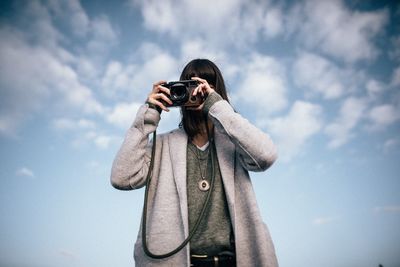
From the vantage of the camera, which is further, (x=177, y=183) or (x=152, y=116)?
(x=152, y=116)

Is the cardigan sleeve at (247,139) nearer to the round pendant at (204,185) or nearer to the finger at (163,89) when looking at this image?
the round pendant at (204,185)

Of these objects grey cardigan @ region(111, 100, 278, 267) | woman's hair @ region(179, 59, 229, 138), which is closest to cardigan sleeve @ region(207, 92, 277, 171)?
grey cardigan @ region(111, 100, 278, 267)

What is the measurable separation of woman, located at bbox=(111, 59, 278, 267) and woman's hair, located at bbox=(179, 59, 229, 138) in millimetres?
22

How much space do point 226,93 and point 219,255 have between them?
1.35m

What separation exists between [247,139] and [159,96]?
0.82 m

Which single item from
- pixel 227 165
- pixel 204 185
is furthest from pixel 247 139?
pixel 204 185

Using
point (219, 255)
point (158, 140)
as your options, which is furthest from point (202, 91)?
point (219, 255)

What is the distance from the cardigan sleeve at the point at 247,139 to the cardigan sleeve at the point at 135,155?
1.72ft

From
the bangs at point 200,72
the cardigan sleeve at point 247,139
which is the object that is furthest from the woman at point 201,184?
the bangs at point 200,72

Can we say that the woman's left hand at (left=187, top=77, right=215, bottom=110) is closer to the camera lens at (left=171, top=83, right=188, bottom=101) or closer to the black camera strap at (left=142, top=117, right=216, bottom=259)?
the camera lens at (left=171, top=83, right=188, bottom=101)

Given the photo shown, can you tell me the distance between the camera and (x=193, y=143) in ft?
8.06

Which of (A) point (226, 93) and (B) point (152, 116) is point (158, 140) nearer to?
(B) point (152, 116)

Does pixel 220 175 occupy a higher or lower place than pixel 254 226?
higher

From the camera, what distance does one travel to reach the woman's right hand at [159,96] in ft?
7.63
